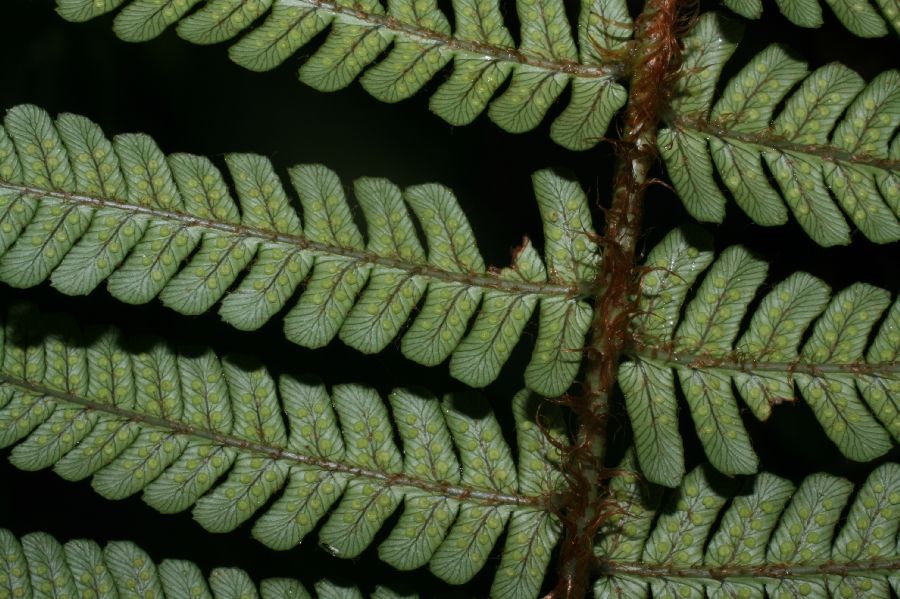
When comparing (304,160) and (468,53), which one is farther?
(304,160)

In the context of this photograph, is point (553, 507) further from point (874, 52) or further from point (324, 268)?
point (874, 52)

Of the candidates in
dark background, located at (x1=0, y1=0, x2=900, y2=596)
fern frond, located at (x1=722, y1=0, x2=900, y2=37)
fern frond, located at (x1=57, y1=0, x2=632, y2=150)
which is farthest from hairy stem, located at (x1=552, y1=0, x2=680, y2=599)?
dark background, located at (x1=0, y1=0, x2=900, y2=596)

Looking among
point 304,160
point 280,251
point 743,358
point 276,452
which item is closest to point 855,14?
point 743,358

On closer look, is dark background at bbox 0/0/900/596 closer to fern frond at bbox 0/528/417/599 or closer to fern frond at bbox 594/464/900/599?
fern frond at bbox 594/464/900/599

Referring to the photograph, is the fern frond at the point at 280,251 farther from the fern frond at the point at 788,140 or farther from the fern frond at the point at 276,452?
the fern frond at the point at 788,140

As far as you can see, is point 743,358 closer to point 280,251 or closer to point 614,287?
point 614,287
